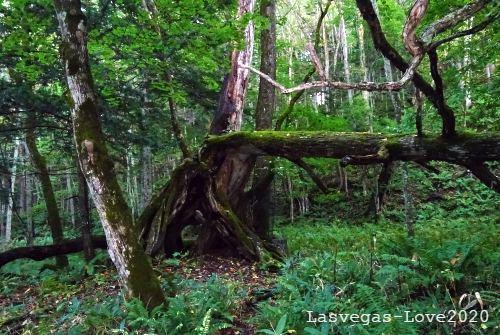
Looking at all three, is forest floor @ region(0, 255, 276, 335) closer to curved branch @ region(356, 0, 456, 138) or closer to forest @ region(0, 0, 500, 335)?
forest @ region(0, 0, 500, 335)

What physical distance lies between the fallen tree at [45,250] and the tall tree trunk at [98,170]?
17.8 feet

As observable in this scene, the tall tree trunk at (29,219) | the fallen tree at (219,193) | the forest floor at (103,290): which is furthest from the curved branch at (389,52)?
the tall tree trunk at (29,219)

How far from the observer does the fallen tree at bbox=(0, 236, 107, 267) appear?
9891 millimetres

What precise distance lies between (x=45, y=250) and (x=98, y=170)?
6.28 m

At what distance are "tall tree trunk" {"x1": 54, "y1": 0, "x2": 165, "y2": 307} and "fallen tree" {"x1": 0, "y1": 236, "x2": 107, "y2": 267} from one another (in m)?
5.43

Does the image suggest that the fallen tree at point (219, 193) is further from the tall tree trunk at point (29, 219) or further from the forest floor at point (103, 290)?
the tall tree trunk at point (29, 219)

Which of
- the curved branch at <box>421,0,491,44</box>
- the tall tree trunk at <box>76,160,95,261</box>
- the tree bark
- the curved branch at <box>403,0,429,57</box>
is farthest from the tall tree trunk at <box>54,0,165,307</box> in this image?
the tall tree trunk at <box>76,160,95,261</box>

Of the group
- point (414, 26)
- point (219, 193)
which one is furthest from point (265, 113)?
point (414, 26)

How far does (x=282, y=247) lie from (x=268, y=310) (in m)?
5.58

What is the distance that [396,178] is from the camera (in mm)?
19281

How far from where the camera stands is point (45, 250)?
9945 millimetres

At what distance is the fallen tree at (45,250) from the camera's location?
989cm

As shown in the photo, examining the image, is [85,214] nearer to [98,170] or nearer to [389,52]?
[98,170]

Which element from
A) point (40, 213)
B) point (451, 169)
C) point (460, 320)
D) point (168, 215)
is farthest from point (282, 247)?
point (40, 213)
